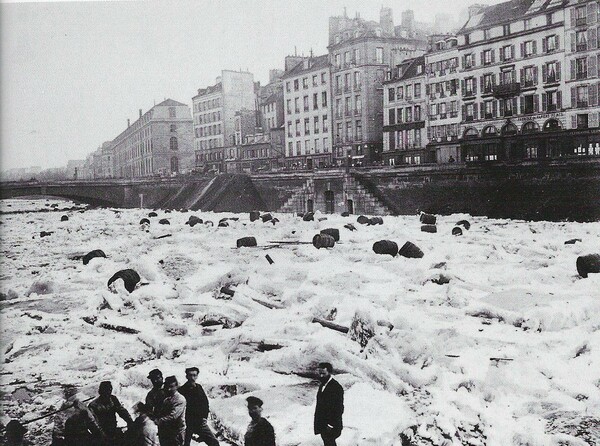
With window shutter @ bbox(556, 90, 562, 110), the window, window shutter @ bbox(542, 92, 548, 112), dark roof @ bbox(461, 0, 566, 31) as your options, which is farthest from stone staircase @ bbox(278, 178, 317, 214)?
window shutter @ bbox(556, 90, 562, 110)

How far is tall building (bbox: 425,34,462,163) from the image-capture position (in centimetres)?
3303

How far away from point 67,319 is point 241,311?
2.87 m

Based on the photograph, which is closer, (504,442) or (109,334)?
(504,442)

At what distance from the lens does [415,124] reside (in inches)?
1481

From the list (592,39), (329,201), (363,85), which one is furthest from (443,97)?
(592,39)

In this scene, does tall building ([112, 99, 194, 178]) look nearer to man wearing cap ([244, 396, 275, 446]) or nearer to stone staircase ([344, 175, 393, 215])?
stone staircase ([344, 175, 393, 215])

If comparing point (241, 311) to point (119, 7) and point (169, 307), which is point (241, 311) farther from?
point (119, 7)

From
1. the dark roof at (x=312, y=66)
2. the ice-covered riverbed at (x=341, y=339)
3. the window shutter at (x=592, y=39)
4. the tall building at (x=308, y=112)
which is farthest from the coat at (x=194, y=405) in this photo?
the dark roof at (x=312, y=66)

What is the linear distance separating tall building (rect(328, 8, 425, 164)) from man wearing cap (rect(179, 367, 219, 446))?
33.1m

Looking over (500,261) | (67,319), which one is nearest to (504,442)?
(67,319)

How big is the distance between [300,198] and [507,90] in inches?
539

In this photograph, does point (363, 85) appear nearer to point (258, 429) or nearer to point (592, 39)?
point (592, 39)

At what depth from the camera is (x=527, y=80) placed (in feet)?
76.4

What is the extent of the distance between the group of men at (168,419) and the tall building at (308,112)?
115ft
